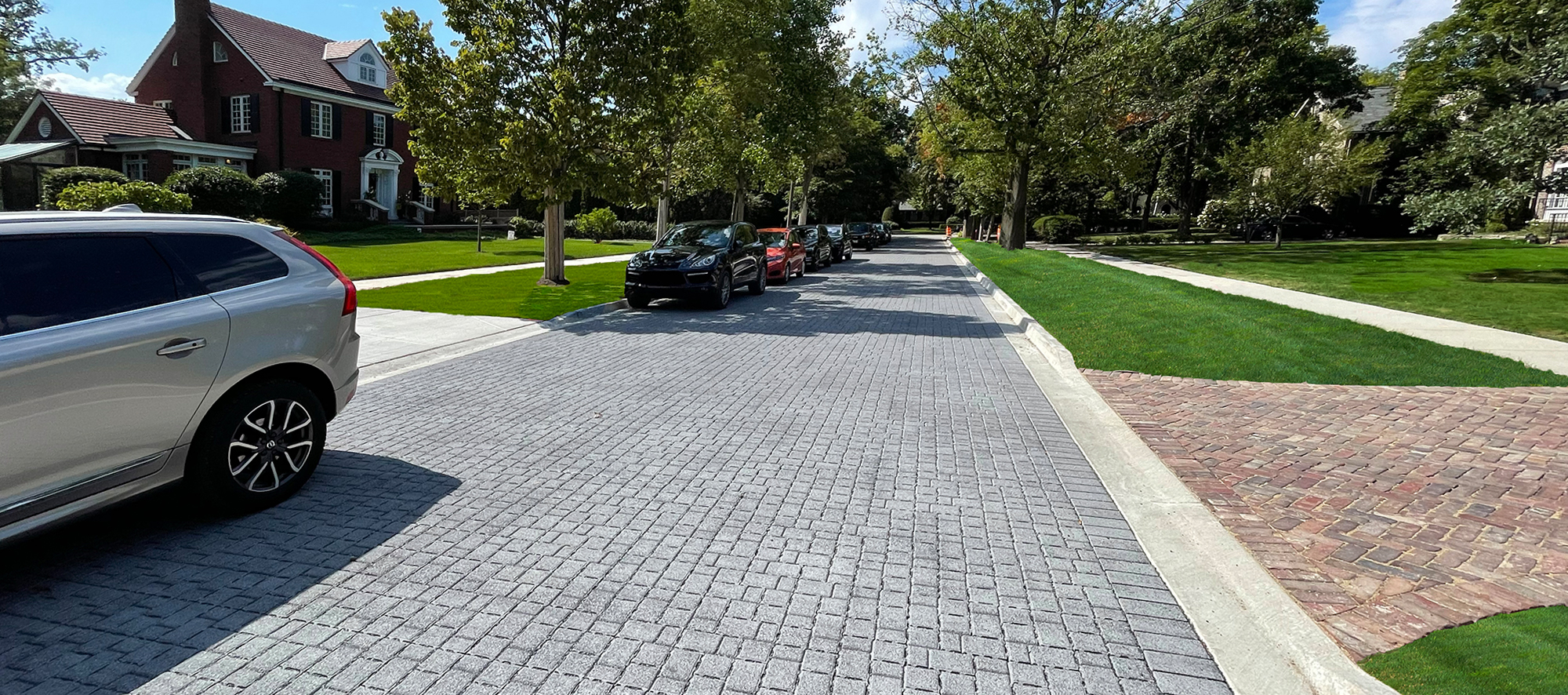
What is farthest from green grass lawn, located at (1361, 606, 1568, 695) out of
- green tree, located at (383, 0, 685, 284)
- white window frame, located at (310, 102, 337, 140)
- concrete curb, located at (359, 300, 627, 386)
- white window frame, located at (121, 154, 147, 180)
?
white window frame, located at (121, 154, 147, 180)

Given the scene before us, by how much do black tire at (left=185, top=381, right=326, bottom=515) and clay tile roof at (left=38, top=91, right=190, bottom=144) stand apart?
3777 cm

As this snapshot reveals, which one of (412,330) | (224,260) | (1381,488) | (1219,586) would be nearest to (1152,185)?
(412,330)

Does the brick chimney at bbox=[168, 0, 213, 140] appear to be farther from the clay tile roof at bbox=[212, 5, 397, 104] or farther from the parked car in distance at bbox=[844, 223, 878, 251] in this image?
the parked car in distance at bbox=[844, 223, 878, 251]

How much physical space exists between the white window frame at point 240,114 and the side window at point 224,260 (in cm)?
3748

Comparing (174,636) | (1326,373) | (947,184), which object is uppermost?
(947,184)

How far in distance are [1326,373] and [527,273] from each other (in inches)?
727

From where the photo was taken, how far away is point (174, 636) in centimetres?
316

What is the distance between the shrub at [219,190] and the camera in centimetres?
2725

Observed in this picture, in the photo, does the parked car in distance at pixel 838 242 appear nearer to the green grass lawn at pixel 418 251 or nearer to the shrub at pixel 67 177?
the green grass lawn at pixel 418 251

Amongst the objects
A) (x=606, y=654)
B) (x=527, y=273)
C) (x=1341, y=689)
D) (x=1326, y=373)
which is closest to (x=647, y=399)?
(x=606, y=654)

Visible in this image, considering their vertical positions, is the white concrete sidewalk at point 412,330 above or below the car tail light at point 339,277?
below

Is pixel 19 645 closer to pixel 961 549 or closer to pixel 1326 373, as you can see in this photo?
pixel 961 549

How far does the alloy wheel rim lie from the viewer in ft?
14.0

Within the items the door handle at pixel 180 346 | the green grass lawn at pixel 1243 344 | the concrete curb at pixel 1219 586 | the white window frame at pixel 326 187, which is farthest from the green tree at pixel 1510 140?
the white window frame at pixel 326 187
